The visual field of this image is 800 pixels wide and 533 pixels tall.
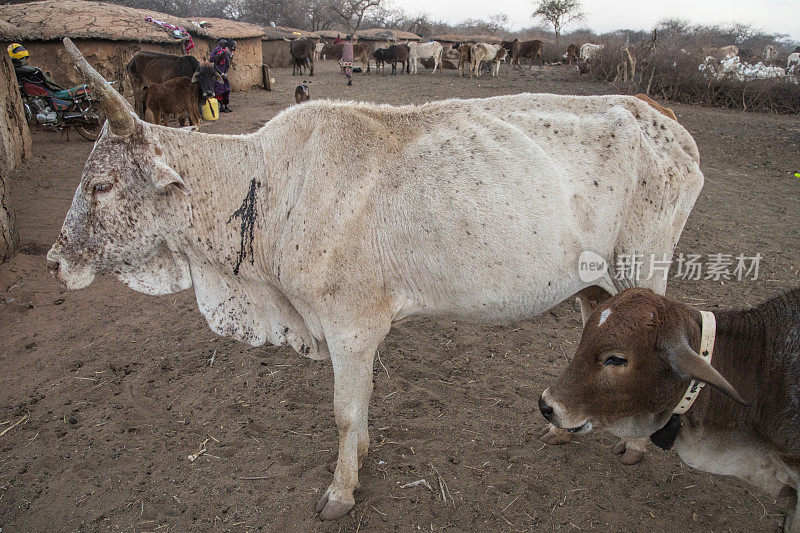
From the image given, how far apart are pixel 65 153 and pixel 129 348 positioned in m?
7.51

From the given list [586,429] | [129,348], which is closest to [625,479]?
[586,429]

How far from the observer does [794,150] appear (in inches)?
435

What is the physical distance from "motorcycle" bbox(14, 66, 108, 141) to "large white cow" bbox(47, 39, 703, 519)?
963cm

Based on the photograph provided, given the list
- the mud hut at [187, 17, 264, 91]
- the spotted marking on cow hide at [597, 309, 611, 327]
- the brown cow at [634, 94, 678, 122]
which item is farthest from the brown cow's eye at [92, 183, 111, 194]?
the mud hut at [187, 17, 264, 91]

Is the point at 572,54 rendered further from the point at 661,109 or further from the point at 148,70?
the point at 661,109

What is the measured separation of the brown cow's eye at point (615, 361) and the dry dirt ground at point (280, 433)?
43.9 inches

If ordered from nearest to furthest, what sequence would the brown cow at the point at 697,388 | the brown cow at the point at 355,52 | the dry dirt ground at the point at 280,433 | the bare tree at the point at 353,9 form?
the brown cow at the point at 697,388, the dry dirt ground at the point at 280,433, the brown cow at the point at 355,52, the bare tree at the point at 353,9

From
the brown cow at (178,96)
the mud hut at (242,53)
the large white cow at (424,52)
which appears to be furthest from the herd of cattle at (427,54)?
the brown cow at (178,96)

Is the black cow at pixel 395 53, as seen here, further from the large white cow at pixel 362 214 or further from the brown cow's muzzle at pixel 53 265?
the brown cow's muzzle at pixel 53 265

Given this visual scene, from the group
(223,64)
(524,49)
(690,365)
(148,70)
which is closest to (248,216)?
(690,365)

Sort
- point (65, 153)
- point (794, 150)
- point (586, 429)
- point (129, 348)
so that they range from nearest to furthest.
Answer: point (586, 429) → point (129, 348) → point (65, 153) → point (794, 150)

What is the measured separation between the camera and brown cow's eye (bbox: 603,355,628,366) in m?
2.44

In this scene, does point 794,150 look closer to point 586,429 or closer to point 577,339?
point 577,339

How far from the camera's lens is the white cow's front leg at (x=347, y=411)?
278 centimetres
